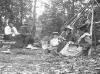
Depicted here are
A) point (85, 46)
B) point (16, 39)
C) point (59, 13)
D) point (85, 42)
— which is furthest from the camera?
point (59, 13)

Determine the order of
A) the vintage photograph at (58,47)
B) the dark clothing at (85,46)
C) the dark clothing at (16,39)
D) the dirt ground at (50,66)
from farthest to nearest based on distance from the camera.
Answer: the dark clothing at (16,39)
the dark clothing at (85,46)
the vintage photograph at (58,47)
the dirt ground at (50,66)

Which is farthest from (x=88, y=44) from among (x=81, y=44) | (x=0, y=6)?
(x=0, y=6)

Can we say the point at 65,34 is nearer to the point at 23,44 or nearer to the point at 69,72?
the point at 23,44

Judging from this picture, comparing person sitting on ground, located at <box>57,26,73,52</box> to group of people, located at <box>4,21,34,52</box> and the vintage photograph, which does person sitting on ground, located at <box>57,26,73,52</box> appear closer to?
the vintage photograph

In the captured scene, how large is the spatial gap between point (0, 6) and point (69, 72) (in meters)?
15.6

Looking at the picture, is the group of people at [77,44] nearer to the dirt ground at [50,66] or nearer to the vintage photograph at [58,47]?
the vintage photograph at [58,47]

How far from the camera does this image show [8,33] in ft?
32.1

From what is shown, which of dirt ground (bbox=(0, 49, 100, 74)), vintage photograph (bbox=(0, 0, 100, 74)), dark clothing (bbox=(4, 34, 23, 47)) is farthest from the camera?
dark clothing (bbox=(4, 34, 23, 47))

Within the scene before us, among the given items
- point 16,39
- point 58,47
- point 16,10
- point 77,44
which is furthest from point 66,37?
point 16,10

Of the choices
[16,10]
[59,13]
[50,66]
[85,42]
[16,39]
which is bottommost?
[16,39]

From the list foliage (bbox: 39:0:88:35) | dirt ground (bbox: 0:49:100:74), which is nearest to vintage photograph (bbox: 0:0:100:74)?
dirt ground (bbox: 0:49:100:74)

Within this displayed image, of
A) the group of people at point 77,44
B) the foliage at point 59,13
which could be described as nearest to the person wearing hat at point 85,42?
the group of people at point 77,44

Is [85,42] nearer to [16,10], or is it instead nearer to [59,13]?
[59,13]

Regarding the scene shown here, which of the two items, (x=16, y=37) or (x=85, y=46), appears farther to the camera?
(x=16, y=37)
